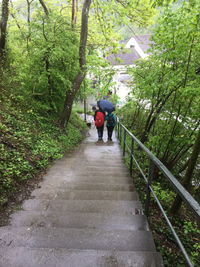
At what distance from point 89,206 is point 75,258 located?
999mm

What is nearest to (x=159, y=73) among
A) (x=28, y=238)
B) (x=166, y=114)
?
(x=166, y=114)

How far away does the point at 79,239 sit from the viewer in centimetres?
172

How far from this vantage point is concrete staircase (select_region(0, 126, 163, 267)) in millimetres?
1425

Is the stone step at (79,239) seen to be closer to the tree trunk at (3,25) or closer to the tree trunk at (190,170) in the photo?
the tree trunk at (190,170)

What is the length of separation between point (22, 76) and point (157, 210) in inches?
219

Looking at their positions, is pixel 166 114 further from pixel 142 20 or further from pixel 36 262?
pixel 142 20

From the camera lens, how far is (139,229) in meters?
1.96

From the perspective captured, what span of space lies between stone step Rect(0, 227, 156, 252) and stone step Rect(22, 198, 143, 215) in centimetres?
49

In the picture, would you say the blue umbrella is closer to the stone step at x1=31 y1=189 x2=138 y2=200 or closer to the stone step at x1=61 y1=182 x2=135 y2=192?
the stone step at x1=61 y1=182 x2=135 y2=192

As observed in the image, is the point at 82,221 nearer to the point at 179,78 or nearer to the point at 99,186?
the point at 99,186

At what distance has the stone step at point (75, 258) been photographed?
1389mm

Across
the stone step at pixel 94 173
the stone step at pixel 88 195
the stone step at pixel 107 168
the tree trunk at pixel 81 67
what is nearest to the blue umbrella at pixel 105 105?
the tree trunk at pixel 81 67

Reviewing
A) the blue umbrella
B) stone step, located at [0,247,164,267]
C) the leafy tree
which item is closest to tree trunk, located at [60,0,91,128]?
the blue umbrella

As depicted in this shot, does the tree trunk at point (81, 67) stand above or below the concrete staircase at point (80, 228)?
above
